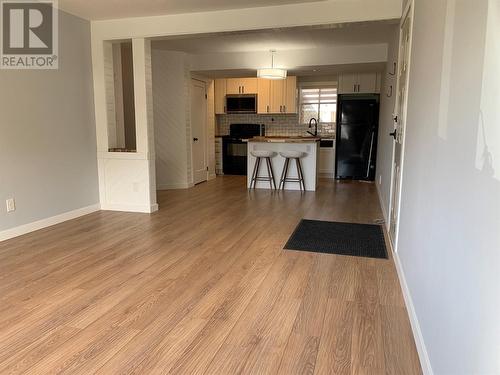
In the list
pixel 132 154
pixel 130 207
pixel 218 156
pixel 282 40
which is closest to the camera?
pixel 132 154

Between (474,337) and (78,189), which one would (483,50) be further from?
(78,189)

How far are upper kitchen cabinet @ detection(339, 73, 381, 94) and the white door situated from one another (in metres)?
2.85

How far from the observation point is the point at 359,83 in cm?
760

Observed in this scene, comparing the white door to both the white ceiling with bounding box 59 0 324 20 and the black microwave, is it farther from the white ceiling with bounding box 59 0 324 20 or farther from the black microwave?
the white ceiling with bounding box 59 0 324 20

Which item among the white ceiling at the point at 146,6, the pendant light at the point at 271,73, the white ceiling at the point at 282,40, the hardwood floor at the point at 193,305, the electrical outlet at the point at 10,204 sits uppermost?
the white ceiling at the point at 282,40

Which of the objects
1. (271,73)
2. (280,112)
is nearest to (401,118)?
(271,73)

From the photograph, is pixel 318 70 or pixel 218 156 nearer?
pixel 318 70

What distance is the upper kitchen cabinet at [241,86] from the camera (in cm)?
830

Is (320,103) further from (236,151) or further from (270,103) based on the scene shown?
(236,151)

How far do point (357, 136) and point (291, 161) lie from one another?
1.94 meters

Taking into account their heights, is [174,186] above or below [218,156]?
below

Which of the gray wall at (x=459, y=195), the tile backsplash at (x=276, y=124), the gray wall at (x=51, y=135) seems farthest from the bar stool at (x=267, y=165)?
the gray wall at (x=459, y=195)

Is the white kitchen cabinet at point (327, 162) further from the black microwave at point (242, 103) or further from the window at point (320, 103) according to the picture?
the black microwave at point (242, 103)

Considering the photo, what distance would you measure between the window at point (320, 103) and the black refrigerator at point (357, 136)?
2.11 ft
